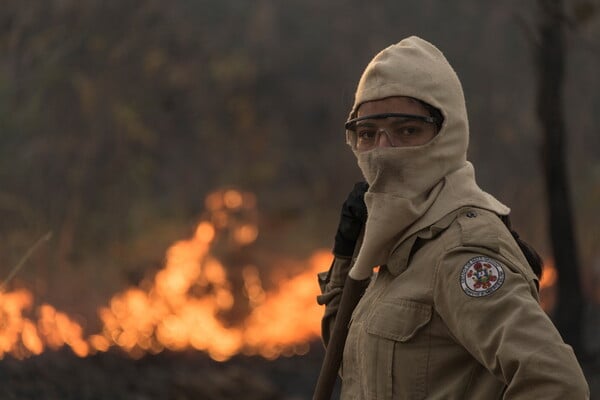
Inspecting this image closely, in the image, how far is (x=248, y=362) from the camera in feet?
32.3

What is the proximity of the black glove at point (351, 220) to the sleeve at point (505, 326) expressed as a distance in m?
0.70

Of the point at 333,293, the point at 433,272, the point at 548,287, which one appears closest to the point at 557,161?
the point at 548,287

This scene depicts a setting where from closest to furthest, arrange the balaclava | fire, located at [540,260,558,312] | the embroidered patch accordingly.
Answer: the embroidered patch → the balaclava → fire, located at [540,260,558,312]

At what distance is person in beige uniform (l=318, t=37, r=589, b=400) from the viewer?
7.14ft

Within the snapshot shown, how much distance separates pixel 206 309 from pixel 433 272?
25.7 feet

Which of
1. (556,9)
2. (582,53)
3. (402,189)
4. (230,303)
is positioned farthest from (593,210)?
(402,189)

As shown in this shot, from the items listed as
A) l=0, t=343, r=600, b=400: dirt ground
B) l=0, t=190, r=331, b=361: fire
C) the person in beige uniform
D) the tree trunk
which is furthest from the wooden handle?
the tree trunk

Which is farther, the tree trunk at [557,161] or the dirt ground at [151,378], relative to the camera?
the tree trunk at [557,161]

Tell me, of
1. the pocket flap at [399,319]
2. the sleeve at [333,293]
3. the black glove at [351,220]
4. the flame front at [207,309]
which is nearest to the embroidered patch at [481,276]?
the pocket flap at [399,319]

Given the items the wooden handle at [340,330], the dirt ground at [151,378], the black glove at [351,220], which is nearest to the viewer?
the wooden handle at [340,330]

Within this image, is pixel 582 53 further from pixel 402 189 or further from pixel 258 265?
pixel 402 189

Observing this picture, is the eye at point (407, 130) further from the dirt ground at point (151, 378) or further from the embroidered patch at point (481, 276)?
the dirt ground at point (151, 378)

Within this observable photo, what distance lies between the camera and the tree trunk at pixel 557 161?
370 inches

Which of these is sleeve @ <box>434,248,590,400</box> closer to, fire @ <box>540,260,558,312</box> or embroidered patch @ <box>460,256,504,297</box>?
embroidered patch @ <box>460,256,504,297</box>
